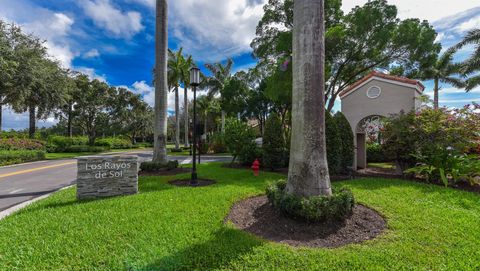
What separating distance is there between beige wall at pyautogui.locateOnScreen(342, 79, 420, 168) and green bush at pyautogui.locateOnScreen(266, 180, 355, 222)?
7430 millimetres

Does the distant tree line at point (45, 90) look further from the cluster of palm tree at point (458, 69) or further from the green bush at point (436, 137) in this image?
the cluster of palm tree at point (458, 69)

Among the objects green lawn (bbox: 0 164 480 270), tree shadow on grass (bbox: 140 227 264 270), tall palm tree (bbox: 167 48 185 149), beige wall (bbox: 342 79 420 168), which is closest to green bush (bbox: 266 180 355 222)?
green lawn (bbox: 0 164 480 270)

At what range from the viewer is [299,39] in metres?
4.05

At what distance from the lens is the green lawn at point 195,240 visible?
2.76 m

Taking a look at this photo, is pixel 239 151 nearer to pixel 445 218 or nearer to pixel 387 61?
pixel 445 218

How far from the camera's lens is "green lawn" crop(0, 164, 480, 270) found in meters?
2.76

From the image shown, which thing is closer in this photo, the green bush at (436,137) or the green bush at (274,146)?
the green bush at (436,137)

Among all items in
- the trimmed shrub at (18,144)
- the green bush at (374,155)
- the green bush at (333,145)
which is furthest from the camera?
the trimmed shrub at (18,144)

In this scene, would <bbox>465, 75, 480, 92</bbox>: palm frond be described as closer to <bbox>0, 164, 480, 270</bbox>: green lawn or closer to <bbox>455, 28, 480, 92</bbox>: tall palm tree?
<bbox>455, 28, 480, 92</bbox>: tall palm tree

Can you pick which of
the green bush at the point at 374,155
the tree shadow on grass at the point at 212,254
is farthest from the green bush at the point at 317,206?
the green bush at the point at 374,155

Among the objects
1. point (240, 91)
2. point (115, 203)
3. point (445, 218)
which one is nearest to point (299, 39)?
point (445, 218)

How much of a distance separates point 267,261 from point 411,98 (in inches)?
390

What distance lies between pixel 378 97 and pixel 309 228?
8647 mm

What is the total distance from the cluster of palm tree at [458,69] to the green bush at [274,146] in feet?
27.2
